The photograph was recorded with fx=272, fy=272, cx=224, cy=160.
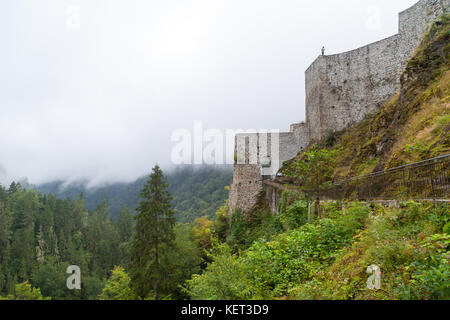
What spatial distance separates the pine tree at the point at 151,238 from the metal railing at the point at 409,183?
1787 cm

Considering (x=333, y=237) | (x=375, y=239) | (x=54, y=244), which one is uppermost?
(x=375, y=239)

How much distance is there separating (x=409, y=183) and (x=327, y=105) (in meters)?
18.8

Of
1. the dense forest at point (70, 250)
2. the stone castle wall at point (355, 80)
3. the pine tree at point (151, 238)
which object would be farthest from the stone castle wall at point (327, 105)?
the dense forest at point (70, 250)

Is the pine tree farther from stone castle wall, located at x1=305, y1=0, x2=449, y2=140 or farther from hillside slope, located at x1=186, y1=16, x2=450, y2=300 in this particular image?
stone castle wall, located at x1=305, y1=0, x2=449, y2=140

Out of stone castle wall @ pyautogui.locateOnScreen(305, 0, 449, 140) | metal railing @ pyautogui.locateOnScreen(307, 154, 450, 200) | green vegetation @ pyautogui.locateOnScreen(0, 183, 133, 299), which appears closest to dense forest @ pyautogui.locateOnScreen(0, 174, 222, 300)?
green vegetation @ pyautogui.locateOnScreen(0, 183, 133, 299)

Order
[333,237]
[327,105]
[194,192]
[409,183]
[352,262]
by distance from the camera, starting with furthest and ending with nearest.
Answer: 1. [194,192]
2. [327,105]
3. [333,237]
4. [409,183]
5. [352,262]

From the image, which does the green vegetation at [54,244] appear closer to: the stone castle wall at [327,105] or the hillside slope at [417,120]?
the stone castle wall at [327,105]

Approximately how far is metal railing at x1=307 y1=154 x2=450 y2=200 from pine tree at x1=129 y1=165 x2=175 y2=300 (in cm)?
1787

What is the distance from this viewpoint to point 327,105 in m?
23.9

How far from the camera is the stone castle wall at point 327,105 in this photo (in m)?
21.4

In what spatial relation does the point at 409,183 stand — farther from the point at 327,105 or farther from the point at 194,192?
the point at 194,192

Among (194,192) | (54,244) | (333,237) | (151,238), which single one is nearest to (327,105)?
(333,237)

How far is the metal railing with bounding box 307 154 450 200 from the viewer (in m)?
5.39
